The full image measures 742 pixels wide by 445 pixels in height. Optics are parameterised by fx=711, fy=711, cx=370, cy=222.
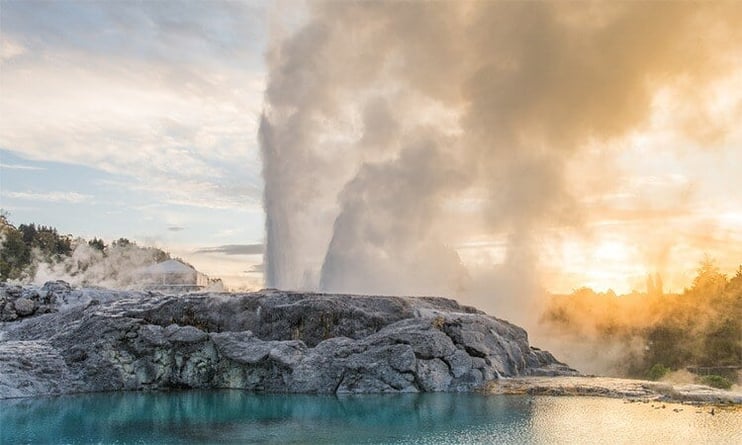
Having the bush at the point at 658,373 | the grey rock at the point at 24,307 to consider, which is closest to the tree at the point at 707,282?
the bush at the point at 658,373

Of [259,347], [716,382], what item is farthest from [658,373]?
[259,347]

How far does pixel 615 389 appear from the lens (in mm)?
44219

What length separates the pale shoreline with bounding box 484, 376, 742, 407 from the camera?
4053 cm

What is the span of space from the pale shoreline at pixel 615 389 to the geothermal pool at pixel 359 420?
1885 mm

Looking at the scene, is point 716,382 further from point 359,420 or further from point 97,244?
point 97,244

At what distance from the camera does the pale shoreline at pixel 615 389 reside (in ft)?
133

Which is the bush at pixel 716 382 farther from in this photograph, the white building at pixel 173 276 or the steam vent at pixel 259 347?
Answer: the white building at pixel 173 276

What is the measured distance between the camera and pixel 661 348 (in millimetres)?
80500

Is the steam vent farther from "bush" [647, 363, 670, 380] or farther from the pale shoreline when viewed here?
"bush" [647, 363, 670, 380]

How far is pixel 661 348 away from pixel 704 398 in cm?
4273

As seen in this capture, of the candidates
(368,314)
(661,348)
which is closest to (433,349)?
(368,314)

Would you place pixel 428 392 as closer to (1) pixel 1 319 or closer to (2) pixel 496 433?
(2) pixel 496 433

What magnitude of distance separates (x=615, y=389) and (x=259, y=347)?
23.2 metres

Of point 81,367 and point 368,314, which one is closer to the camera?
point 81,367
